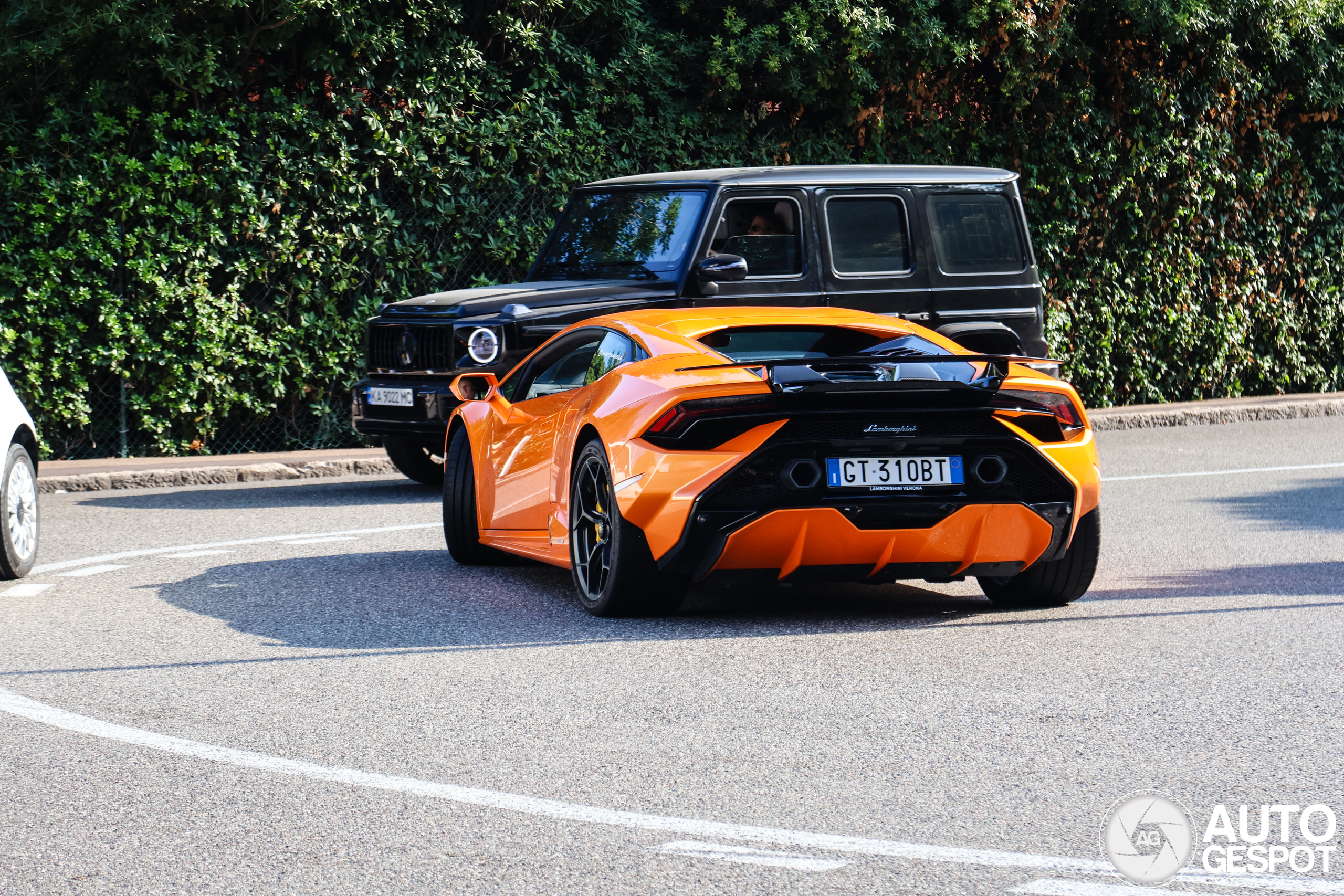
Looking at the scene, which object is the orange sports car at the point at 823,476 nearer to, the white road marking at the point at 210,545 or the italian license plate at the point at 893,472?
the italian license plate at the point at 893,472

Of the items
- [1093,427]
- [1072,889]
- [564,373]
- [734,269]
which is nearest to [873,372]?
[564,373]

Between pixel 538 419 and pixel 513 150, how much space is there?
8.21 meters

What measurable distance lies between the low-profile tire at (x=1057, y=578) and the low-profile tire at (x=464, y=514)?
2616 mm

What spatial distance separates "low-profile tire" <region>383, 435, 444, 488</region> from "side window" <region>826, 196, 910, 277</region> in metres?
3.31

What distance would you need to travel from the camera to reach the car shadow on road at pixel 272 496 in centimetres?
1252

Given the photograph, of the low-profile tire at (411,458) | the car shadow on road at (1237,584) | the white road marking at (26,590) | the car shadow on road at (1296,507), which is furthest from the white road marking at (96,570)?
the car shadow on road at (1296,507)

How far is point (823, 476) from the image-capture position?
23.5ft

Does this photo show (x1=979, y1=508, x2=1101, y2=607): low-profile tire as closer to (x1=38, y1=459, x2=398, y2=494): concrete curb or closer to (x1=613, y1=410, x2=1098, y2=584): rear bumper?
(x1=613, y1=410, x2=1098, y2=584): rear bumper

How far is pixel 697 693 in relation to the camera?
6176mm

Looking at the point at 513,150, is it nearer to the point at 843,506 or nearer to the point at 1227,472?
the point at 1227,472

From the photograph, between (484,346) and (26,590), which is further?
(484,346)

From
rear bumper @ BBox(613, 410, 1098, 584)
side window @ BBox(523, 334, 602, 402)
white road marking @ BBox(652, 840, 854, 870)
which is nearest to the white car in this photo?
side window @ BBox(523, 334, 602, 402)

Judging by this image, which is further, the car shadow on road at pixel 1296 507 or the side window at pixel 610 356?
the car shadow on road at pixel 1296 507

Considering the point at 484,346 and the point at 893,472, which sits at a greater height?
the point at 893,472
